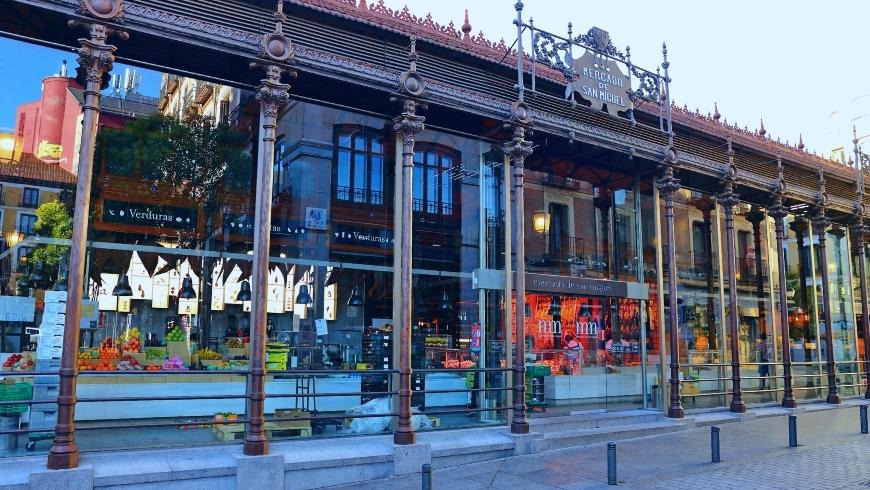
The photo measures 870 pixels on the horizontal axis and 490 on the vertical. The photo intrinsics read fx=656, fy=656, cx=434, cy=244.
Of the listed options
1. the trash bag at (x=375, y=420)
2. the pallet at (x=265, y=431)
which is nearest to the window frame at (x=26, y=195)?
the pallet at (x=265, y=431)

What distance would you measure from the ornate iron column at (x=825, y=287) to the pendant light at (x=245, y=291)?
16.4m

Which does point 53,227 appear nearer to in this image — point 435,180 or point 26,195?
point 26,195

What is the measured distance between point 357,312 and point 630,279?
22.3 ft

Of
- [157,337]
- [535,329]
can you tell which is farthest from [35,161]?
[535,329]

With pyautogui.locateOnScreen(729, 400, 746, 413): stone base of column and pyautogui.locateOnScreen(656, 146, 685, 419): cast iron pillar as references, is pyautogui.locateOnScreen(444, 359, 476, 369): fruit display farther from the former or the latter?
pyautogui.locateOnScreen(729, 400, 746, 413): stone base of column

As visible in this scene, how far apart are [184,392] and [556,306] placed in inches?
303

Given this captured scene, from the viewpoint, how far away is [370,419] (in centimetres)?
1098

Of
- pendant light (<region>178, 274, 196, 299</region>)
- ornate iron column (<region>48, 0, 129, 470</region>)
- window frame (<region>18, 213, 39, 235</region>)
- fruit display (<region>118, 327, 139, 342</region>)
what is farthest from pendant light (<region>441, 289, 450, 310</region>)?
window frame (<region>18, 213, 39, 235</region>)

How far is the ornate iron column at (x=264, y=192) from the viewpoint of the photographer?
9133 mm

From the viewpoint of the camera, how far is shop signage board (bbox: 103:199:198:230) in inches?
422

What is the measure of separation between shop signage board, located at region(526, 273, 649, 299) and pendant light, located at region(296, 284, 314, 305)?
4358 mm

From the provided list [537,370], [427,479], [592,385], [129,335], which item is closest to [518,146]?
[537,370]

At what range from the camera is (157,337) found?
36.3 feet

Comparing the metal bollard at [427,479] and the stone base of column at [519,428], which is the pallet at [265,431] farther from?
the stone base of column at [519,428]
